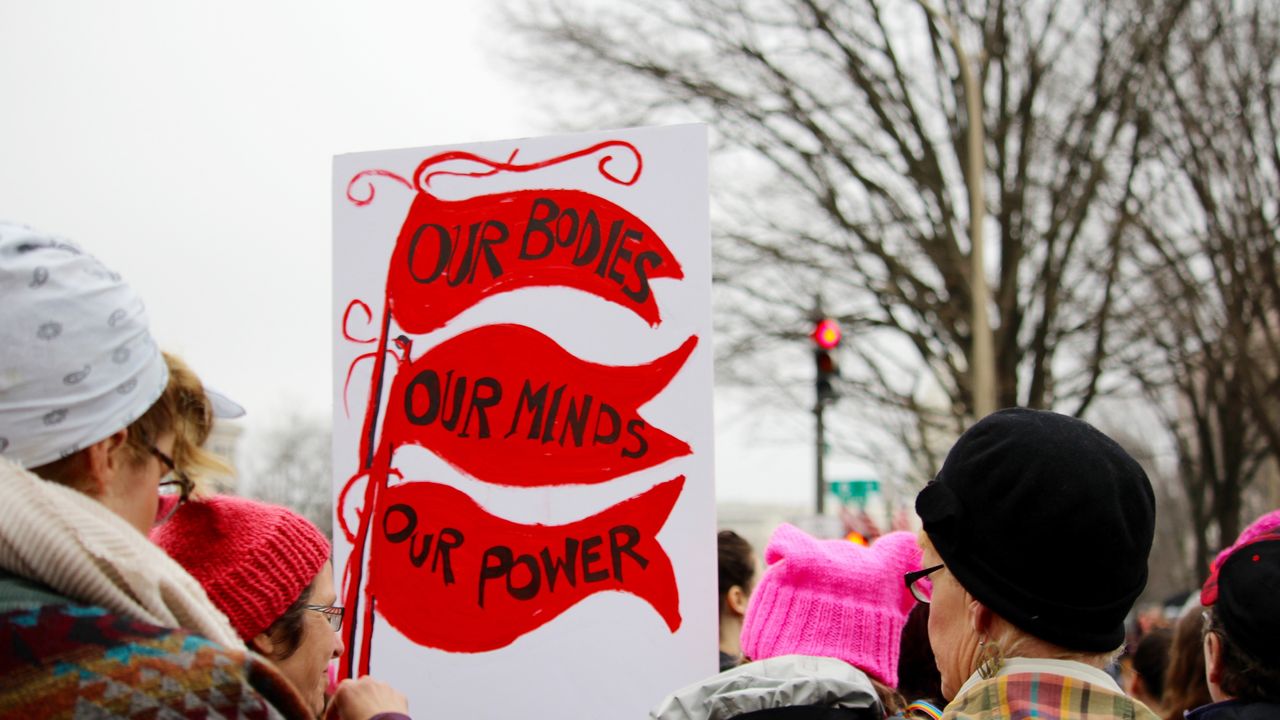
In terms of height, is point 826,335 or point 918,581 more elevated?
point 826,335

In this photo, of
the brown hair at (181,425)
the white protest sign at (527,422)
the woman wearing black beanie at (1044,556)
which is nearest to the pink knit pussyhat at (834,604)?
the white protest sign at (527,422)

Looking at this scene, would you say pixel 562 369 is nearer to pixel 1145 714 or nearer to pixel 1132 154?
pixel 1145 714

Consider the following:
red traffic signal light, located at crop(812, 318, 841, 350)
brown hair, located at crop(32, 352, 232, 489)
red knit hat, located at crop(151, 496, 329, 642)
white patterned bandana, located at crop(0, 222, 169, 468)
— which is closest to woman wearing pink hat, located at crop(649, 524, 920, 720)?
red knit hat, located at crop(151, 496, 329, 642)

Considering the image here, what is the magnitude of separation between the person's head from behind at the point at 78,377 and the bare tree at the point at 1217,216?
45.7 ft

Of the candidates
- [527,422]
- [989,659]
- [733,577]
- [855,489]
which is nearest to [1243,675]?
A: [989,659]

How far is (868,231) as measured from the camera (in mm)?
14883

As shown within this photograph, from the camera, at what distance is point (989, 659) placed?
198cm

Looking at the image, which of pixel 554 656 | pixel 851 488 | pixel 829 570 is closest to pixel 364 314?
pixel 554 656

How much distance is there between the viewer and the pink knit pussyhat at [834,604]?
2785 mm

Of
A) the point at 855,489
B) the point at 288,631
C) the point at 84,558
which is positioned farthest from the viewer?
the point at 855,489

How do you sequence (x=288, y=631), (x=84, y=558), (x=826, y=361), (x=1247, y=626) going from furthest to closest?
(x=826, y=361), (x=1247, y=626), (x=288, y=631), (x=84, y=558)

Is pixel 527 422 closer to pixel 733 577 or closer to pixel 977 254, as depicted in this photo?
pixel 733 577

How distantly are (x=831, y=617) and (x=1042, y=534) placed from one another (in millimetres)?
974

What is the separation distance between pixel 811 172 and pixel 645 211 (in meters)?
12.0
